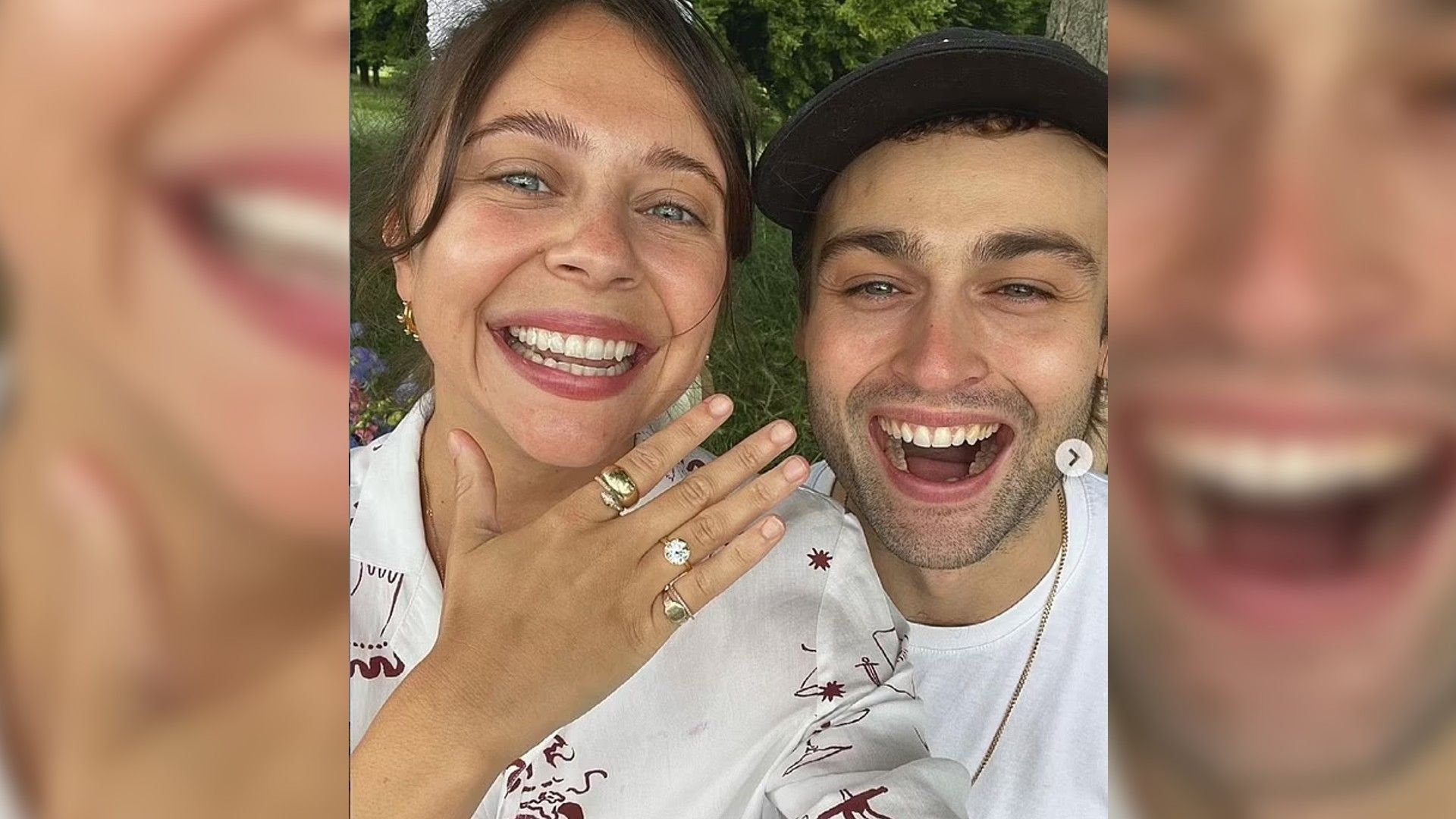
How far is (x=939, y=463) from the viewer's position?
99cm

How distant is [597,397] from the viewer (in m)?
0.94

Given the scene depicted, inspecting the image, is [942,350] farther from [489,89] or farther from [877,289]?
[489,89]

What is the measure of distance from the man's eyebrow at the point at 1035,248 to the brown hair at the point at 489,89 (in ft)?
0.71

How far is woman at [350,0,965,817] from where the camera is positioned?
2.86 feet

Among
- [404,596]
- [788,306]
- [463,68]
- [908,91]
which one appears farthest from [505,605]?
[908,91]

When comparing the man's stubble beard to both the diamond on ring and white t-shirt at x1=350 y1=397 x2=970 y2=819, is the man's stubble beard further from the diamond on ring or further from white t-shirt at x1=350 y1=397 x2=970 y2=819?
the diamond on ring
